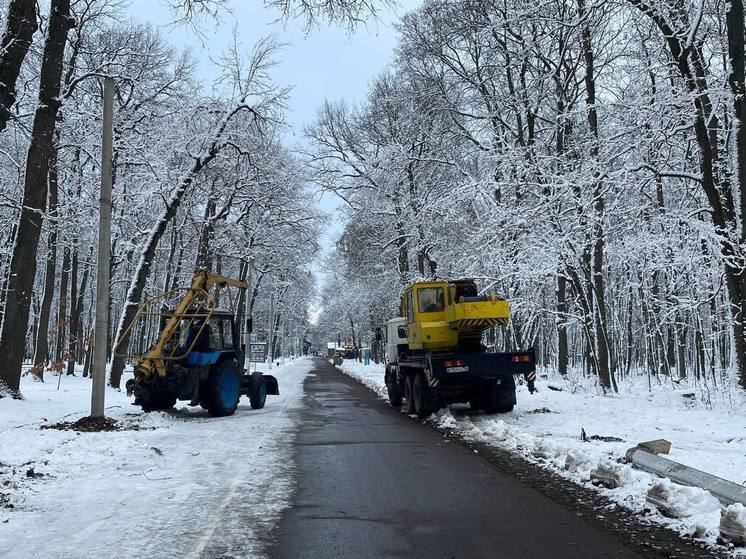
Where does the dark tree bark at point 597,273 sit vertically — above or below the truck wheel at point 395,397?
above

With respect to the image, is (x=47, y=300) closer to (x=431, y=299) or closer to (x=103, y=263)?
(x=103, y=263)

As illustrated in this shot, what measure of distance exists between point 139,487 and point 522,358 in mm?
9149

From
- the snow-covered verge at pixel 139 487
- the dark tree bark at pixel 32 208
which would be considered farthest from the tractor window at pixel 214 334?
the dark tree bark at pixel 32 208

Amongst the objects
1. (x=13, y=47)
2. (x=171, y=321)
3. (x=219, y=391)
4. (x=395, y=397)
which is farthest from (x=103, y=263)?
(x=395, y=397)

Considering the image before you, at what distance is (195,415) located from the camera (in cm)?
1533

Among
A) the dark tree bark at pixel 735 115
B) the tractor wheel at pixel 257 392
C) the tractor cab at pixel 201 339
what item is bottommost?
the tractor wheel at pixel 257 392

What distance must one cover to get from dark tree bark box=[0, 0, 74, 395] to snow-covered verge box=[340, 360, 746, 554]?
9571 millimetres

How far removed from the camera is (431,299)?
16062mm

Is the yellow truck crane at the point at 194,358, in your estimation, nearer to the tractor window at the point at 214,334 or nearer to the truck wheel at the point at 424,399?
the tractor window at the point at 214,334

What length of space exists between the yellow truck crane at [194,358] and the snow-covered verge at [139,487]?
3.54 ft

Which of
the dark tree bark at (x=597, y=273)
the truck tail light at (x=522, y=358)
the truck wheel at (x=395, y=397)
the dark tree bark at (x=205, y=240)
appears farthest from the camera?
the dark tree bark at (x=205, y=240)

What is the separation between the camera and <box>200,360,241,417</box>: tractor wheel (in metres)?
14.7

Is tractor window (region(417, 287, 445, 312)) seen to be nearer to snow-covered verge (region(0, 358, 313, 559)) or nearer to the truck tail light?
the truck tail light

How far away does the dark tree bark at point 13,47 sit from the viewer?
34.7 ft
